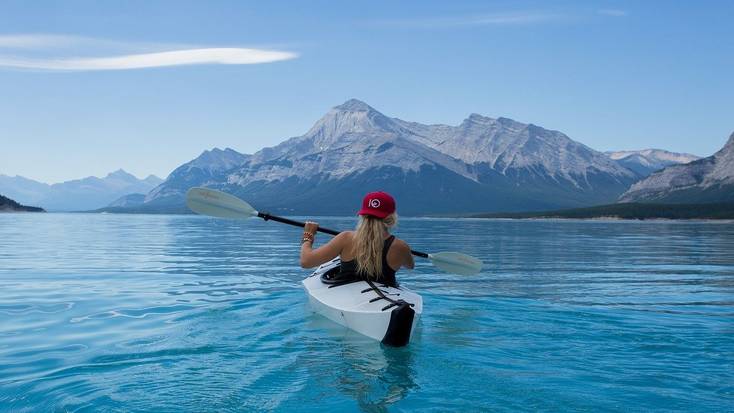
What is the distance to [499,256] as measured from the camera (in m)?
35.5

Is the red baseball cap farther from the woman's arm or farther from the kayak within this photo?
the kayak

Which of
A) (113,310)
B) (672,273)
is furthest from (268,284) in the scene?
(672,273)

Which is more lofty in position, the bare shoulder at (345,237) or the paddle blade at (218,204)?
the paddle blade at (218,204)

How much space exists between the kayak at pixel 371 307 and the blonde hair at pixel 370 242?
0.31m

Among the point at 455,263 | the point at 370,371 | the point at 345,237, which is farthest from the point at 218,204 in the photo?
the point at 370,371

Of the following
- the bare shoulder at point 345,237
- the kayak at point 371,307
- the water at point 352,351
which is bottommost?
the water at point 352,351

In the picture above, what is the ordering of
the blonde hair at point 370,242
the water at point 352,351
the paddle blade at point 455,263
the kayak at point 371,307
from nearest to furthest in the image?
the water at point 352,351 < the kayak at point 371,307 < the blonde hair at point 370,242 < the paddle blade at point 455,263

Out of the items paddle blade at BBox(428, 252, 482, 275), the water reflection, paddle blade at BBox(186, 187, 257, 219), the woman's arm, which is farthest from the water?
paddle blade at BBox(186, 187, 257, 219)

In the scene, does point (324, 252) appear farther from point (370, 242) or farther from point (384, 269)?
point (384, 269)

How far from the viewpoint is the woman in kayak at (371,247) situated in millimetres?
10653

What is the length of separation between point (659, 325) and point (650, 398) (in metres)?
5.70

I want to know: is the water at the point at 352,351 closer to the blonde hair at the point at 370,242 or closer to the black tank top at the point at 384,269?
the black tank top at the point at 384,269

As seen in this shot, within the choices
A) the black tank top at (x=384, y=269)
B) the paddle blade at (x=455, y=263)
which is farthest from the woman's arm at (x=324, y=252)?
the paddle blade at (x=455, y=263)

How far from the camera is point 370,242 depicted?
1095 cm
